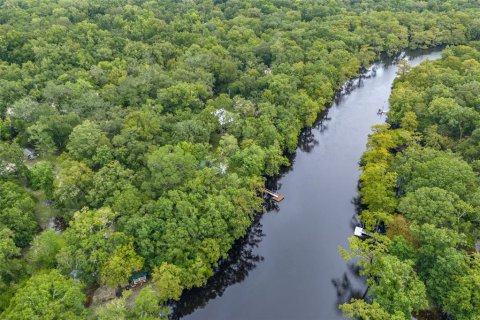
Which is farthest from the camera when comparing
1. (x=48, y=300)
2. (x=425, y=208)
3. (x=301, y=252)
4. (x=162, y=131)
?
(x=162, y=131)

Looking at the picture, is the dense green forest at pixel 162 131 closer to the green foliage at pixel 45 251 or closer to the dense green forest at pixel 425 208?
the green foliage at pixel 45 251

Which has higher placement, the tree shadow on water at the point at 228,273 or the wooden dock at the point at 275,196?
the wooden dock at the point at 275,196

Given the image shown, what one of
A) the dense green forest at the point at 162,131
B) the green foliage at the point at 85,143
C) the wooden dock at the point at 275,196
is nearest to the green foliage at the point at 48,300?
the dense green forest at the point at 162,131

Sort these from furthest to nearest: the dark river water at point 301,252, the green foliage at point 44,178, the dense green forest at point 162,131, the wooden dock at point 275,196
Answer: the wooden dock at point 275,196
the green foliage at point 44,178
the dark river water at point 301,252
the dense green forest at point 162,131

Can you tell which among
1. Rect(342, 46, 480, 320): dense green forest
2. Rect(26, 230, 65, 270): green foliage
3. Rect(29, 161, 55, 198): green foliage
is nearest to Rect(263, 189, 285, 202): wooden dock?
Rect(342, 46, 480, 320): dense green forest

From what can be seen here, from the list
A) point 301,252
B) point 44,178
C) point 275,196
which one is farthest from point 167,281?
point 275,196

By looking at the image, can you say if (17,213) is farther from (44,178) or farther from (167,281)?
(167,281)
